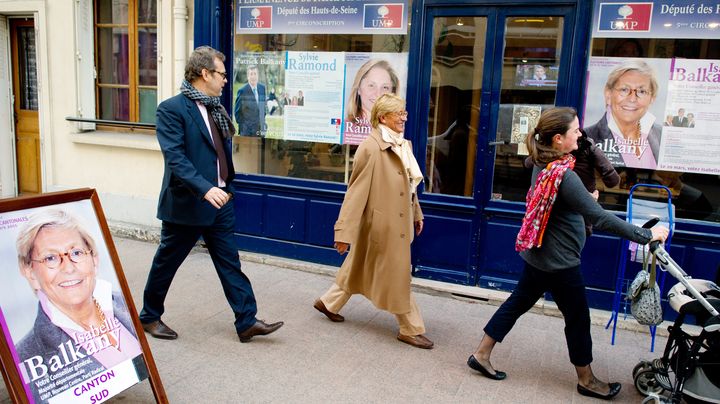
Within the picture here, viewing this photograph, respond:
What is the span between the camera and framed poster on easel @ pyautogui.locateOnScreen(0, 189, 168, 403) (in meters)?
2.76

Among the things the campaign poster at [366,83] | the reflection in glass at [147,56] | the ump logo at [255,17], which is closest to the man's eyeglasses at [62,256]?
the campaign poster at [366,83]

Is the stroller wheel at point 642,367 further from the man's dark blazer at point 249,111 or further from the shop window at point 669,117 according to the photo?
the man's dark blazer at point 249,111

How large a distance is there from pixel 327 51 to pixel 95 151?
3.29 m

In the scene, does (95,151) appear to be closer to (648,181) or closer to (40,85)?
(40,85)

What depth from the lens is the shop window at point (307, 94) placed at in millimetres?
5797

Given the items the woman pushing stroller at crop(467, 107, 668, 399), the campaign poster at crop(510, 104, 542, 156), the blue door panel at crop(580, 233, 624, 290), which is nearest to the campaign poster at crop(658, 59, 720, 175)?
the blue door panel at crop(580, 233, 624, 290)

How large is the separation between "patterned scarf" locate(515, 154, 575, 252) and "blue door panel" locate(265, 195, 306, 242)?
3.00 meters

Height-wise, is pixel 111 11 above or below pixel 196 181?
above

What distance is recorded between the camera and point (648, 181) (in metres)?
5.02

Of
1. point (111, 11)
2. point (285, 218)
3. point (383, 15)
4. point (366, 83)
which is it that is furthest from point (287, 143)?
point (111, 11)

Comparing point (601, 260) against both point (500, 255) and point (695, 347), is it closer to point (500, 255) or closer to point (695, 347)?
point (500, 255)

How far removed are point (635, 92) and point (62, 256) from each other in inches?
171

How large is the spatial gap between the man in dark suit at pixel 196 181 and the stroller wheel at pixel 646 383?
2.39 m

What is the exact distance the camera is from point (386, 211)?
14.0ft
